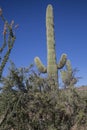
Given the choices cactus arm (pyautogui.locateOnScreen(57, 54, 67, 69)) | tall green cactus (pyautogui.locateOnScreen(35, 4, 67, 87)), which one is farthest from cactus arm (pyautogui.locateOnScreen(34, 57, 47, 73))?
cactus arm (pyautogui.locateOnScreen(57, 54, 67, 69))

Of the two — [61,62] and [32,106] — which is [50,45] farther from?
[32,106]

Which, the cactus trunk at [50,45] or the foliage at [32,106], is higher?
the cactus trunk at [50,45]

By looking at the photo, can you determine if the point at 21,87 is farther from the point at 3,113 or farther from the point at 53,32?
the point at 53,32

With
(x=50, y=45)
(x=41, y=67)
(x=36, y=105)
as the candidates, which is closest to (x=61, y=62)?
(x=50, y=45)

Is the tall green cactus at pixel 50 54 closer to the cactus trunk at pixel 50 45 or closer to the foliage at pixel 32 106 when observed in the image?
the cactus trunk at pixel 50 45

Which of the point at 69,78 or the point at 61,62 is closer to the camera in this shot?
the point at 61,62

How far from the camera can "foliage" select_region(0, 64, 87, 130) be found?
10586 millimetres

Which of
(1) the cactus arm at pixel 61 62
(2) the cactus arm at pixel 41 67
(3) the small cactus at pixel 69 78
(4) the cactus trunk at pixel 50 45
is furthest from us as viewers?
(2) the cactus arm at pixel 41 67

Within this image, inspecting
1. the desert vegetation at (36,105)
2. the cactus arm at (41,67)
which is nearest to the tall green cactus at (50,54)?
the cactus arm at (41,67)

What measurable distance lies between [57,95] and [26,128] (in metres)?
1.72

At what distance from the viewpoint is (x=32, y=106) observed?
35.6 feet

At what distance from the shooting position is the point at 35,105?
1098 centimetres

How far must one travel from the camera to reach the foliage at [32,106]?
10.6 metres

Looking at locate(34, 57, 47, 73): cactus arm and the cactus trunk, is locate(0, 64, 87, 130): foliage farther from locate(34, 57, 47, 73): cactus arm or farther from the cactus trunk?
locate(34, 57, 47, 73): cactus arm
